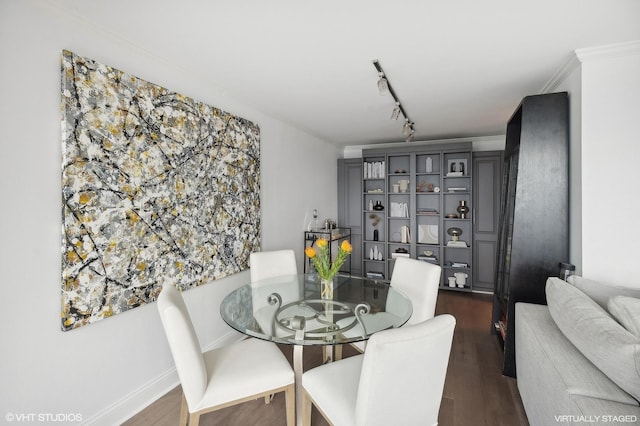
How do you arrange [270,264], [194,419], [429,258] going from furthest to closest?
[429,258], [270,264], [194,419]

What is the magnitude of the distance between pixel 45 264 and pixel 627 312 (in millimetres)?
2852

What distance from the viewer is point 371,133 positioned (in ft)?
15.3

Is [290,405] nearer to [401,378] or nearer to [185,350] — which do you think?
[185,350]

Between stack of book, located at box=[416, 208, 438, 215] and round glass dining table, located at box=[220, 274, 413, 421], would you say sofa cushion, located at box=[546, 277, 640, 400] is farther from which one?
stack of book, located at box=[416, 208, 438, 215]

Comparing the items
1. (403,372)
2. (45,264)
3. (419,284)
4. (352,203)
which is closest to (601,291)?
(419,284)

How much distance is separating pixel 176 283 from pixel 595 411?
2452mm

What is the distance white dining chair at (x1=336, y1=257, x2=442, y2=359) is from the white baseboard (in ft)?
4.25

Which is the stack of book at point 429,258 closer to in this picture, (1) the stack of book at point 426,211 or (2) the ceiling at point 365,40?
(1) the stack of book at point 426,211

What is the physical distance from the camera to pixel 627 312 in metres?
1.38

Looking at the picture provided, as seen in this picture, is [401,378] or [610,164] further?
[610,164]

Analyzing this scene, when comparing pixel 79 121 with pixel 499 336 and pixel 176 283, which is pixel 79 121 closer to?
pixel 176 283

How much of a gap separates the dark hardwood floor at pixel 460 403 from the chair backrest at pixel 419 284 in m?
0.62

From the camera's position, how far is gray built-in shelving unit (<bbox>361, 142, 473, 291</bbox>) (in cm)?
493

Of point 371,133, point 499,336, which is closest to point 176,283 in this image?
point 499,336
